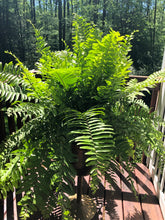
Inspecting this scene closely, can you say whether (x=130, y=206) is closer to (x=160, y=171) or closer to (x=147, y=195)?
(x=147, y=195)

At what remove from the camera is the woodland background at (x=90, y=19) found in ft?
52.2

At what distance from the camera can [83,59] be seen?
0.86 metres

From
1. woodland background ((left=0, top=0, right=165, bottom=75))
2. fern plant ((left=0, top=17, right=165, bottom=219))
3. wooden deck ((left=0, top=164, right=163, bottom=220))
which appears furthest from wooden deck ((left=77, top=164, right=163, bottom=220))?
woodland background ((left=0, top=0, right=165, bottom=75))

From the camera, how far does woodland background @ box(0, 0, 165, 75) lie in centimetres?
1591

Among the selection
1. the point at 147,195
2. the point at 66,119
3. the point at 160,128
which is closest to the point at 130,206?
the point at 147,195

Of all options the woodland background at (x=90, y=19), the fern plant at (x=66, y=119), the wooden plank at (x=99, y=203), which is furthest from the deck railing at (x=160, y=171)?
the woodland background at (x=90, y=19)

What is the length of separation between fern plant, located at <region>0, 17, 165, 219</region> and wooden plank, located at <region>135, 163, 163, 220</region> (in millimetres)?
694

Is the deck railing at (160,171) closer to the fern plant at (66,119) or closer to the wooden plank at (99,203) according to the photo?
the wooden plank at (99,203)

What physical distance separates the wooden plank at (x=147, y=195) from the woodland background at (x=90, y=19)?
14915 mm

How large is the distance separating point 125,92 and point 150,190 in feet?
3.52

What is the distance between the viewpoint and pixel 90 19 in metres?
15.8

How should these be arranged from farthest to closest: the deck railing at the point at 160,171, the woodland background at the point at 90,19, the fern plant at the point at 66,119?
1. the woodland background at the point at 90,19
2. the deck railing at the point at 160,171
3. the fern plant at the point at 66,119

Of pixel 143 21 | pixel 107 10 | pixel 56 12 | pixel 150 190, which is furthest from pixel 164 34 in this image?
pixel 150 190

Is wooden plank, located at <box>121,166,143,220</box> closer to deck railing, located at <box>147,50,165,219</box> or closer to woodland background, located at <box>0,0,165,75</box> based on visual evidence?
deck railing, located at <box>147,50,165,219</box>
